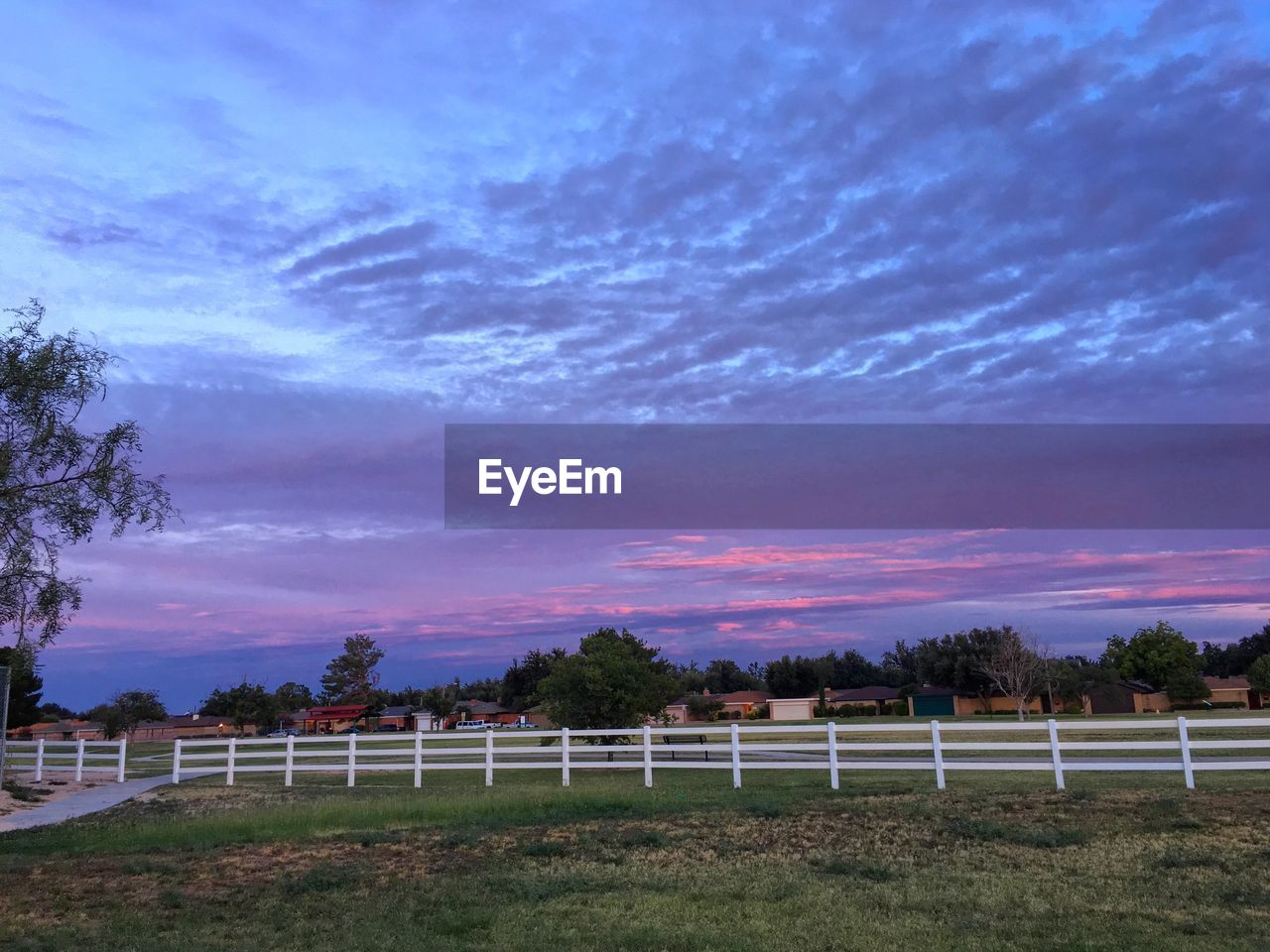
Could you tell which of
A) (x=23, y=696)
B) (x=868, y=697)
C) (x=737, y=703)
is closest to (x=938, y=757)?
(x=23, y=696)

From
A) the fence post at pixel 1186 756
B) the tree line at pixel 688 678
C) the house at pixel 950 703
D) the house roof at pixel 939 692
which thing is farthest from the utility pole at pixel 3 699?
the house roof at pixel 939 692

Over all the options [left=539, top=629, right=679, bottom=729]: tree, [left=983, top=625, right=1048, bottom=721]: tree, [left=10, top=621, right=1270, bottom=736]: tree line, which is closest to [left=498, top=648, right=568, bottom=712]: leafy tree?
[left=10, top=621, right=1270, bottom=736]: tree line

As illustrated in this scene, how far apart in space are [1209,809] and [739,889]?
7.12 meters

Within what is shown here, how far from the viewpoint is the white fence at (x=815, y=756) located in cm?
1639

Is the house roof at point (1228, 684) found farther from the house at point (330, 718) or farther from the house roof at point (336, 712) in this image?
the house roof at point (336, 712)

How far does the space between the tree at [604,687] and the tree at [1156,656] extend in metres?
63.1

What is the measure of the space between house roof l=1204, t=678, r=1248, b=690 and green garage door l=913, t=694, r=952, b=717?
19.4 m

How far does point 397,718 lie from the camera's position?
101 meters

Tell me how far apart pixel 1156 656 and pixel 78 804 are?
8000 centimetres

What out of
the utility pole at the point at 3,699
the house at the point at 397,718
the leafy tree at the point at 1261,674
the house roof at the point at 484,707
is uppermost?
the utility pole at the point at 3,699

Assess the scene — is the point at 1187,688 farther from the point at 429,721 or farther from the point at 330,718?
the point at 330,718

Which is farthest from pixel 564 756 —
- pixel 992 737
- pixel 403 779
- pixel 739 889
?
pixel 992 737

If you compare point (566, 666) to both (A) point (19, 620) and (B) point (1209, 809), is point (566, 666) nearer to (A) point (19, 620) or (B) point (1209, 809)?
(A) point (19, 620)

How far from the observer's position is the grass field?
791 centimetres
